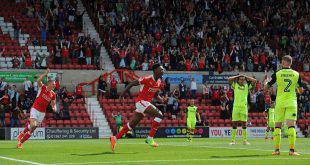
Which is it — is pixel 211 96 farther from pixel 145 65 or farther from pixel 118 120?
pixel 118 120

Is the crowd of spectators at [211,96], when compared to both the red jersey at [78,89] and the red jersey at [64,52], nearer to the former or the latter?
the red jersey at [78,89]

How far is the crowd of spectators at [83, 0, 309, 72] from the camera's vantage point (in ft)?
155

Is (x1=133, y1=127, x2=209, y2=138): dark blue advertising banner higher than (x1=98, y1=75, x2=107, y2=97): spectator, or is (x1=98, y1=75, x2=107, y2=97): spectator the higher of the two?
(x1=98, y1=75, x2=107, y2=97): spectator

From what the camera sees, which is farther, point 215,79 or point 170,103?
point 215,79

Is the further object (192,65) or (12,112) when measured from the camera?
(192,65)

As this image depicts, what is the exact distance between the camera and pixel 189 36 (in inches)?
1967

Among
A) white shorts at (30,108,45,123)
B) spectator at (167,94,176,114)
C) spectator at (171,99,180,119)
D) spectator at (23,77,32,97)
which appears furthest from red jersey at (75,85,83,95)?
white shorts at (30,108,45,123)

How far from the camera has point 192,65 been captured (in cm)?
4800

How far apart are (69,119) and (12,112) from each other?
163 inches

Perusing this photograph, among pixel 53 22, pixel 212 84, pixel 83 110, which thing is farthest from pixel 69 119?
pixel 212 84

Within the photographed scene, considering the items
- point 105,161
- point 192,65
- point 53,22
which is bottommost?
point 105,161

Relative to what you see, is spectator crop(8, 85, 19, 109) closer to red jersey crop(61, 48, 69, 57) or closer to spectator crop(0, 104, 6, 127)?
spectator crop(0, 104, 6, 127)

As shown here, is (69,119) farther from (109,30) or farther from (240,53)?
(240,53)

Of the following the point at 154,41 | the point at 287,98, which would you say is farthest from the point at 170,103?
the point at 287,98
